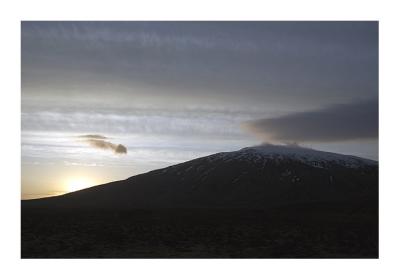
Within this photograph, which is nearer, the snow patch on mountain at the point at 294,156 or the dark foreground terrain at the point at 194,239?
the dark foreground terrain at the point at 194,239

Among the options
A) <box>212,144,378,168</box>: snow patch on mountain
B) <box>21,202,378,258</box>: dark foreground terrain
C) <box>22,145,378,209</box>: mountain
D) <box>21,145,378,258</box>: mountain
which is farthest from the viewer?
<box>212,144,378,168</box>: snow patch on mountain

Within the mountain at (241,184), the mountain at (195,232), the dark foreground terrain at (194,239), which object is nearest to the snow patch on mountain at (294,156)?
the mountain at (241,184)

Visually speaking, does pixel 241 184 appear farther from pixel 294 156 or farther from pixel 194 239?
pixel 194 239

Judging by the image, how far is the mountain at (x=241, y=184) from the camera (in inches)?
3819

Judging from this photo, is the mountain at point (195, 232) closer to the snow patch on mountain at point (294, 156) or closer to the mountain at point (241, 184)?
the mountain at point (241, 184)

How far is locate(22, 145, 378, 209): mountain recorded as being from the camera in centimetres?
9700

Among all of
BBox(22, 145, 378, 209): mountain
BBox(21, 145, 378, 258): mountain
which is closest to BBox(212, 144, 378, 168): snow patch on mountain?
BBox(22, 145, 378, 209): mountain

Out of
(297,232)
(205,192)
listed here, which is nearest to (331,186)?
(205,192)

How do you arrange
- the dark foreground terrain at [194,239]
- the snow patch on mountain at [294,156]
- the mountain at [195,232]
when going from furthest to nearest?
the snow patch on mountain at [294,156] < the mountain at [195,232] < the dark foreground terrain at [194,239]

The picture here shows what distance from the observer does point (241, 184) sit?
4532 inches

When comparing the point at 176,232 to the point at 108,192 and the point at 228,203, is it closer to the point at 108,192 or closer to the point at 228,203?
the point at 228,203

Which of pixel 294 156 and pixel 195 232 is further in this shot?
pixel 294 156

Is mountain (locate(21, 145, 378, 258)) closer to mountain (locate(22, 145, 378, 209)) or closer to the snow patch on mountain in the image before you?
mountain (locate(22, 145, 378, 209))

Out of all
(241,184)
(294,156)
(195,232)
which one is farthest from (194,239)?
(294,156)
